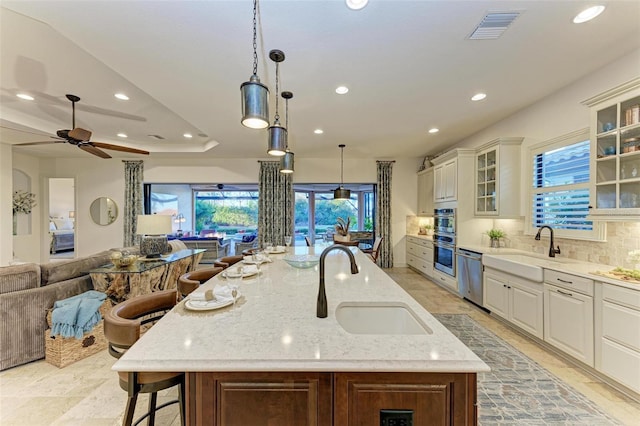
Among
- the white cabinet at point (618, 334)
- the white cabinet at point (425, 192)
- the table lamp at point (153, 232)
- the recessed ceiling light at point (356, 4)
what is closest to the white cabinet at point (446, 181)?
the white cabinet at point (425, 192)

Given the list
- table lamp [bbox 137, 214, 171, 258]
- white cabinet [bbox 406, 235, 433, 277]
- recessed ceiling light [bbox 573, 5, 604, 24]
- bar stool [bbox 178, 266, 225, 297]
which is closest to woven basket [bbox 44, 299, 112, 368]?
bar stool [bbox 178, 266, 225, 297]

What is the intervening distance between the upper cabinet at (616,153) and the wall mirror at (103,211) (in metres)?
9.04

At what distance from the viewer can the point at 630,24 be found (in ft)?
6.70

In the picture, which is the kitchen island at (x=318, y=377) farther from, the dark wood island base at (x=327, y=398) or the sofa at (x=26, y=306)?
the sofa at (x=26, y=306)

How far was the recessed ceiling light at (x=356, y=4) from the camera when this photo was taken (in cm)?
171

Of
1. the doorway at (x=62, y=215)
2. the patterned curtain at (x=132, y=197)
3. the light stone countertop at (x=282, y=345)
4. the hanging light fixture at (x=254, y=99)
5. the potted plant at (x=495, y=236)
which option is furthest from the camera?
the doorway at (x=62, y=215)

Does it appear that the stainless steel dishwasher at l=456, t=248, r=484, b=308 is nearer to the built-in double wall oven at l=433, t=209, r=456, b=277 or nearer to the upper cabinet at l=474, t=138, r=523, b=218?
the built-in double wall oven at l=433, t=209, r=456, b=277

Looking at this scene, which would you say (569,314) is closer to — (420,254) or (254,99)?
(254,99)

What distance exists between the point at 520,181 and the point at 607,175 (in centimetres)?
136

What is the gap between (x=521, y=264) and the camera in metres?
2.90

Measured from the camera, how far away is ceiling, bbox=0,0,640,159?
72.5 inches

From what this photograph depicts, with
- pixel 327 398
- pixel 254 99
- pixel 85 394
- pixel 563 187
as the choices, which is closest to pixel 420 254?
pixel 563 187

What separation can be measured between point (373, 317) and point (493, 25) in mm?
2368

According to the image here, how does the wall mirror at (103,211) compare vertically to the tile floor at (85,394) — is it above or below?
above
